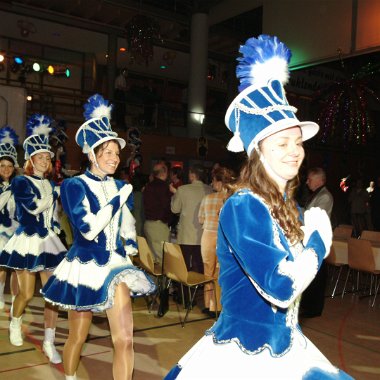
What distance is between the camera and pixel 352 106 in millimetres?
7375

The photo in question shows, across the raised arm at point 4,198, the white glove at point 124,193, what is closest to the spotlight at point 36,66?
the raised arm at point 4,198

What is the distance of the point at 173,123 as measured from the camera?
1570 cm

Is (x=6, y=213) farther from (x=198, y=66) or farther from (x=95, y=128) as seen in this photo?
(x=198, y=66)

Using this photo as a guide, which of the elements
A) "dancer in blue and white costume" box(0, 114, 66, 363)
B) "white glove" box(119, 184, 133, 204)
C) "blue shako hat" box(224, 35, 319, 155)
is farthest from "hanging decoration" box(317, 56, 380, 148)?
"blue shako hat" box(224, 35, 319, 155)

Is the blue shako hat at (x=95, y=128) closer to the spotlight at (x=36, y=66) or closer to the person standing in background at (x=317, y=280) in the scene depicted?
the person standing in background at (x=317, y=280)

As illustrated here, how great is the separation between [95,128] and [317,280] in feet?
10.8

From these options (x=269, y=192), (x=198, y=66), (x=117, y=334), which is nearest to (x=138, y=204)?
(x=117, y=334)

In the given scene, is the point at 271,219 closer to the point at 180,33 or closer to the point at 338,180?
the point at 180,33

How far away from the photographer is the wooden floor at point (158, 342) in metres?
3.80

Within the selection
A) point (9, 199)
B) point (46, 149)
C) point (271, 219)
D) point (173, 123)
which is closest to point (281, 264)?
point (271, 219)

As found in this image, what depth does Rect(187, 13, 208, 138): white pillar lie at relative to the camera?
13773 mm

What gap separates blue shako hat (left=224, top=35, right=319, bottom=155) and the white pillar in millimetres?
12331

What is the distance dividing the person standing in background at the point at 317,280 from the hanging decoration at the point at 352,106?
1966 millimetres

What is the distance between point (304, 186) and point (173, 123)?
28.9 feet
